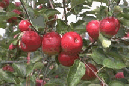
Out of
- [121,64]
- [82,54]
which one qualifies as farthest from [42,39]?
[121,64]

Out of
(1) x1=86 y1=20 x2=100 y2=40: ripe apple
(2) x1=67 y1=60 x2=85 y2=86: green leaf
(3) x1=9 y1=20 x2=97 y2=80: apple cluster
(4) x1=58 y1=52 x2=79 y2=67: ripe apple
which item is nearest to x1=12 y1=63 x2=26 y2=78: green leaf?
(3) x1=9 y1=20 x2=97 y2=80: apple cluster

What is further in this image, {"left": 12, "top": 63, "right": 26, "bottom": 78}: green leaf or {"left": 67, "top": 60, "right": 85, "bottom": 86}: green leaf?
{"left": 12, "top": 63, "right": 26, "bottom": 78}: green leaf

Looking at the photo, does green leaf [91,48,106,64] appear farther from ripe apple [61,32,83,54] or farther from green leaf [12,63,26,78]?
green leaf [12,63,26,78]

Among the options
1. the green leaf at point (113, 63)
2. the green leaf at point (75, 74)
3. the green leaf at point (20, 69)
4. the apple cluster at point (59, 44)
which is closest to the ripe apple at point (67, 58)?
the apple cluster at point (59, 44)

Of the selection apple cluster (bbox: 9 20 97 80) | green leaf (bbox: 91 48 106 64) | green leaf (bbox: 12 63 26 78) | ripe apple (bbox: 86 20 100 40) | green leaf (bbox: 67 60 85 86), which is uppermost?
ripe apple (bbox: 86 20 100 40)

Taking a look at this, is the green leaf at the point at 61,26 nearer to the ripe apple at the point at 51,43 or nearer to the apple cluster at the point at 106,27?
the ripe apple at the point at 51,43

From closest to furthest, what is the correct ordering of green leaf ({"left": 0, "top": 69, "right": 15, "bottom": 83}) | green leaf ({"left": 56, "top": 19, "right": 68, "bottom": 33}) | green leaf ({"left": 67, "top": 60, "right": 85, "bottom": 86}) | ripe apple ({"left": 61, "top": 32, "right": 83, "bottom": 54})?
green leaf ({"left": 67, "top": 60, "right": 85, "bottom": 86}) < ripe apple ({"left": 61, "top": 32, "right": 83, "bottom": 54}) < green leaf ({"left": 56, "top": 19, "right": 68, "bottom": 33}) < green leaf ({"left": 0, "top": 69, "right": 15, "bottom": 83})
